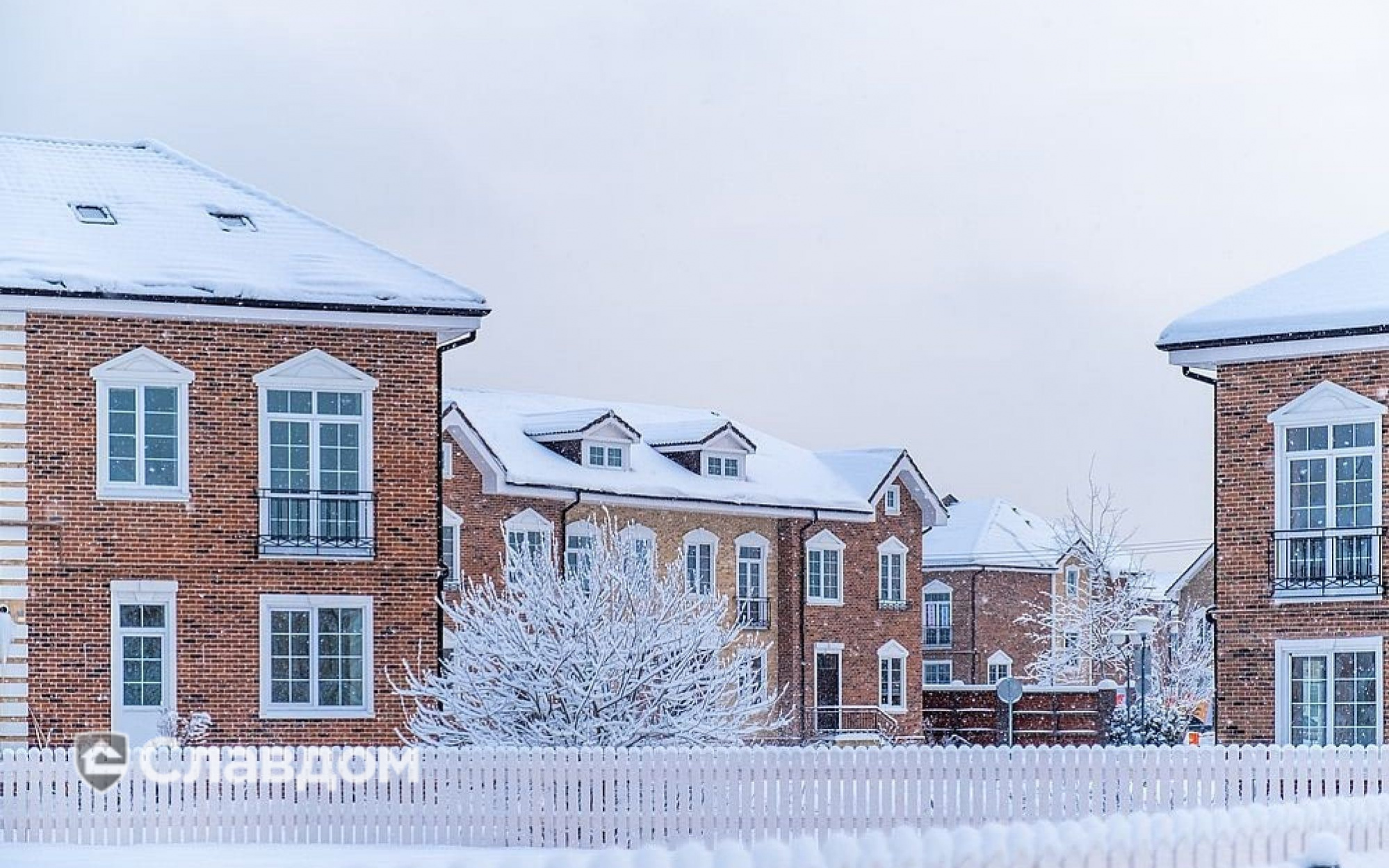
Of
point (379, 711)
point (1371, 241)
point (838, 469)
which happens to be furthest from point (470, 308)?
point (838, 469)

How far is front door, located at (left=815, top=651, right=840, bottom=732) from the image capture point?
50281 mm

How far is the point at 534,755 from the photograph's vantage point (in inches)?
871

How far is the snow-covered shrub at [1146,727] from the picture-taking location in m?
42.1

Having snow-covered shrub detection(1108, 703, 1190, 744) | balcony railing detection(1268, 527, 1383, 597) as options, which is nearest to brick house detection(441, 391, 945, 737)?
snow-covered shrub detection(1108, 703, 1190, 744)

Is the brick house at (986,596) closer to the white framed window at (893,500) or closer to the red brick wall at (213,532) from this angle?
the white framed window at (893,500)

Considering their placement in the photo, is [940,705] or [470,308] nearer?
[470,308]

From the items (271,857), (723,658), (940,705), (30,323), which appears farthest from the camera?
(940,705)

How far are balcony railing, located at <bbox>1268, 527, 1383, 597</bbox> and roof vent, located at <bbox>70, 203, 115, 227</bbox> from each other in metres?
Result: 16.3

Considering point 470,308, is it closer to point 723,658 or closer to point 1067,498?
point 723,658

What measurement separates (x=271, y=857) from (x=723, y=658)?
A: 945 inches

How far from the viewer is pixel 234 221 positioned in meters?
29.5

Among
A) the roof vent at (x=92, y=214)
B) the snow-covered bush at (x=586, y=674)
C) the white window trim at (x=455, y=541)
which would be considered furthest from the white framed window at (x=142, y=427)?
the white window trim at (x=455, y=541)


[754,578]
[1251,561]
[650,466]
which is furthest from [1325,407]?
[754,578]

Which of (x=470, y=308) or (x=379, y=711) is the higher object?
(x=470, y=308)
